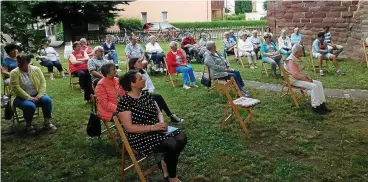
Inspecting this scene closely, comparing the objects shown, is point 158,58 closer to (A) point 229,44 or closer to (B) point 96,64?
(B) point 96,64

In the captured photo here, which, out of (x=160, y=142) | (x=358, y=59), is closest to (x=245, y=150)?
(x=160, y=142)

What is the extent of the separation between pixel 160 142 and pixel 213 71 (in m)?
3.92

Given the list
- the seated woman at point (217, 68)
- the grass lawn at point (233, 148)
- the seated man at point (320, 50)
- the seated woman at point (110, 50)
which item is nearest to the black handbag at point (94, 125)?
the grass lawn at point (233, 148)

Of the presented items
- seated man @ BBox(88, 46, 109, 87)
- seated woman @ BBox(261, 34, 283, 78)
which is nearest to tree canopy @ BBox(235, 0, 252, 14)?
seated woman @ BBox(261, 34, 283, 78)

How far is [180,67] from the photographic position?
29.8 ft

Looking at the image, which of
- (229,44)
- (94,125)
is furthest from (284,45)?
(94,125)

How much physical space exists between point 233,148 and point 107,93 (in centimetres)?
196

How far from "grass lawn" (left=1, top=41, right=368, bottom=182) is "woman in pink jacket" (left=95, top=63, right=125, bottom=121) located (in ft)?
1.74

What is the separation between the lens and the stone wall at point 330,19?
12719 mm

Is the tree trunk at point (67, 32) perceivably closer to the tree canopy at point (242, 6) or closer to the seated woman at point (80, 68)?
the seated woman at point (80, 68)

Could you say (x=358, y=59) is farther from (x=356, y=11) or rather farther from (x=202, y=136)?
(x=202, y=136)

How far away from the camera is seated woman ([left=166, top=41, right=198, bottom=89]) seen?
8.91 meters

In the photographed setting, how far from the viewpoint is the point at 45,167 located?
454 cm

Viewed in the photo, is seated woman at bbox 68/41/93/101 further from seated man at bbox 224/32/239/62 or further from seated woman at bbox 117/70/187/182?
seated man at bbox 224/32/239/62
